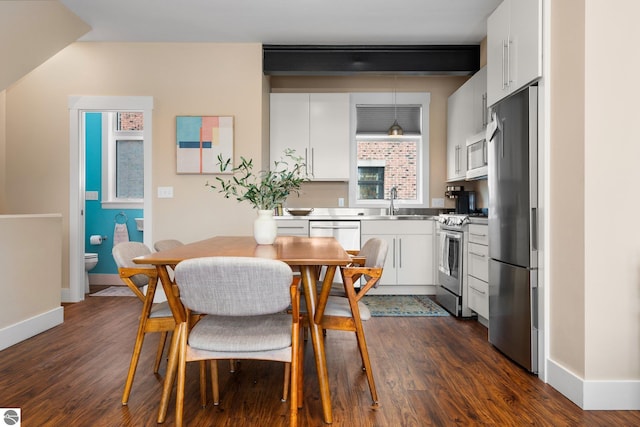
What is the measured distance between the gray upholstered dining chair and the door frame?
9.77 ft

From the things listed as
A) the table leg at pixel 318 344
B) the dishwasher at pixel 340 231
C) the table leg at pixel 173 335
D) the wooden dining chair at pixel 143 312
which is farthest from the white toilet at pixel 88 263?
the table leg at pixel 318 344

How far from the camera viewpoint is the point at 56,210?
4523 millimetres

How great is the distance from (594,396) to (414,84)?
4.09 m

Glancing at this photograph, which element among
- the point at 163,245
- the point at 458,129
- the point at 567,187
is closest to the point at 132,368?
the point at 163,245

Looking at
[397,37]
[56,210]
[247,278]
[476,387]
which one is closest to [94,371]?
[247,278]

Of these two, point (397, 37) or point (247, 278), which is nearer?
point (247, 278)

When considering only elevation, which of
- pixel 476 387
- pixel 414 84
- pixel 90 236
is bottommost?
pixel 476 387

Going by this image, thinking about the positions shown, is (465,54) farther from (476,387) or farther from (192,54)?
(476,387)

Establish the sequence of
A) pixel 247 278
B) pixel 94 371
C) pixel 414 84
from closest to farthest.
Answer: pixel 247 278 < pixel 94 371 < pixel 414 84

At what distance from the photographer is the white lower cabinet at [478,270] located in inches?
137

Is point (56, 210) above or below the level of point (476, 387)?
above

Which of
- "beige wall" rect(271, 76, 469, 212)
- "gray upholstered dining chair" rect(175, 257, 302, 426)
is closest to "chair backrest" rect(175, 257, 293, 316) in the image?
"gray upholstered dining chair" rect(175, 257, 302, 426)

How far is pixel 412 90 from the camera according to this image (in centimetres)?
537

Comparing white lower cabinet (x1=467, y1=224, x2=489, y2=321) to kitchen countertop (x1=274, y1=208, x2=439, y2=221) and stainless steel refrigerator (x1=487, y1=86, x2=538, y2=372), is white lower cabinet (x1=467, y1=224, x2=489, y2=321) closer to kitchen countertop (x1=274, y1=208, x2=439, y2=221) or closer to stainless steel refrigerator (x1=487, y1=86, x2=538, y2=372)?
stainless steel refrigerator (x1=487, y1=86, x2=538, y2=372)
